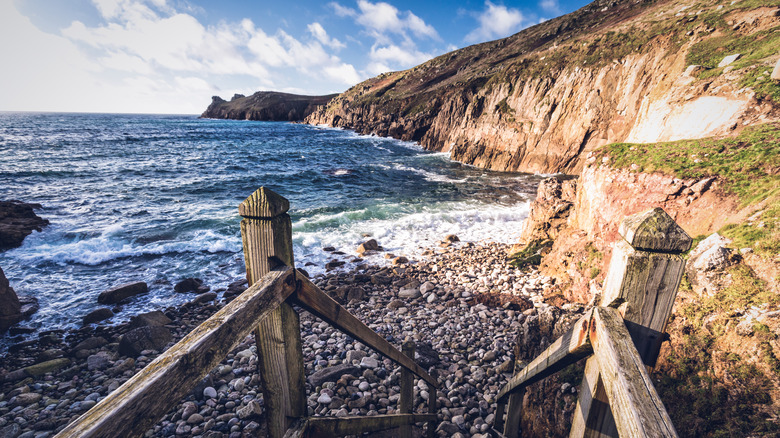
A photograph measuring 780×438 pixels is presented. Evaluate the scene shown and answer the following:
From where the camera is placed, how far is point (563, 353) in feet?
7.14

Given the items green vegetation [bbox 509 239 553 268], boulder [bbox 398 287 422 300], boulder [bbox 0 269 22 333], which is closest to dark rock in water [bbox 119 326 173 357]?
boulder [bbox 0 269 22 333]

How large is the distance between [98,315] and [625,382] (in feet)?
36.7

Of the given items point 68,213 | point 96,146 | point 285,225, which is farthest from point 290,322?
point 96,146

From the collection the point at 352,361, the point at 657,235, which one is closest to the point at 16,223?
the point at 352,361

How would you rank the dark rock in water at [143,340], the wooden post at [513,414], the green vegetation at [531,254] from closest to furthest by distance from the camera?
the wooden post at [513,414], the dark rock in water at [143,340], the green vegetation at [531,254]

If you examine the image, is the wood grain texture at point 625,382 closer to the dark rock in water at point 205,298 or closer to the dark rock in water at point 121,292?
the dark rock in water at point 205,298

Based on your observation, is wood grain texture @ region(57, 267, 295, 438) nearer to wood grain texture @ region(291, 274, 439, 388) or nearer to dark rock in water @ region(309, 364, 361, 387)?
wood grain texture @ region(291, 274, 439, 388)

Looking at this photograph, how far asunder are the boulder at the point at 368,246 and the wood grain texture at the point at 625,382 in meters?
10.8

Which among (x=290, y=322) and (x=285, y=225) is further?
(x=290, y=322)

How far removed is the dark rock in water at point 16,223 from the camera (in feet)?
40.3

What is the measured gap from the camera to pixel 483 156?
3131cm

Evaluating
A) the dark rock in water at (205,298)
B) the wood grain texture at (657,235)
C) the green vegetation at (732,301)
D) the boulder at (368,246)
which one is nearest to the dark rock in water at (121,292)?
the dark rock in water at (205,298)

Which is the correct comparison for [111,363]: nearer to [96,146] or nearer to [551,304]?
[551,304]

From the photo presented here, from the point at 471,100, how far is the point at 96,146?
5351 centimetres
